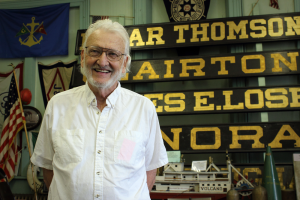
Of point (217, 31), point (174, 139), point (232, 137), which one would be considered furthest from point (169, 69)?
point (232, 137)

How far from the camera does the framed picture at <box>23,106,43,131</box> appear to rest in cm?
391

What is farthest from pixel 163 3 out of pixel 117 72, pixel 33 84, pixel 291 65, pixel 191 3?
pixel 117 72

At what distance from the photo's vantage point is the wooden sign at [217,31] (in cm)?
330

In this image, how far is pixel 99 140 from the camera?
114cm

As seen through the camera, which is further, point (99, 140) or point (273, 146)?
point (273, 146)

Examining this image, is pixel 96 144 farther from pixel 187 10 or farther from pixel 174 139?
pixel 187 10

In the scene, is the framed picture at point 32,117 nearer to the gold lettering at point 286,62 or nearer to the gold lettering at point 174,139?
the gold lettering at point 174,139

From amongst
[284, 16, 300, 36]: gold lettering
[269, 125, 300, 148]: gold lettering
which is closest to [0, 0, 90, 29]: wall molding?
[284, 16, 300, 36]: gold lettering

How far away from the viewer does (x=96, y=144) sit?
113 centimetres

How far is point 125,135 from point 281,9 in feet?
11.3

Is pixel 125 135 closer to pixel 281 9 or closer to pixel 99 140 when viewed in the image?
pixel 99 140

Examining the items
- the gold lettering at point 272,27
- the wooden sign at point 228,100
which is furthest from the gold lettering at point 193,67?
the gold lettering at point 272,27

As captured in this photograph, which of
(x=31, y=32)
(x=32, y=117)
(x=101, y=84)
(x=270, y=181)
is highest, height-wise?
(x=31, y=32)

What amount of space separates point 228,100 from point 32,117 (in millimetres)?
2803
